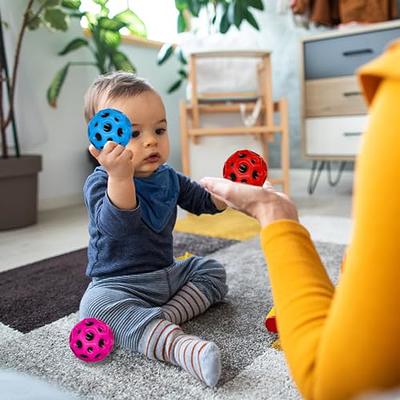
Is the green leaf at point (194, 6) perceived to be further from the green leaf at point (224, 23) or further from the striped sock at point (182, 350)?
the striped sock at point (182, 350)

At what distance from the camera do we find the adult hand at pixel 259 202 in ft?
1.49

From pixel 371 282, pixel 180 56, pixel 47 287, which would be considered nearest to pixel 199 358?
pixel 371 282

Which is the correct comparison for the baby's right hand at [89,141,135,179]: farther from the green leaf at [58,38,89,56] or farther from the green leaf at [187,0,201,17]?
the green leaf at [187,0,201,17]

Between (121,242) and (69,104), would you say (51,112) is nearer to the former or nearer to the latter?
(69,104)

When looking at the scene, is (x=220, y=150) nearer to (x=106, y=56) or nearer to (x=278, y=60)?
(x=106, y=56)

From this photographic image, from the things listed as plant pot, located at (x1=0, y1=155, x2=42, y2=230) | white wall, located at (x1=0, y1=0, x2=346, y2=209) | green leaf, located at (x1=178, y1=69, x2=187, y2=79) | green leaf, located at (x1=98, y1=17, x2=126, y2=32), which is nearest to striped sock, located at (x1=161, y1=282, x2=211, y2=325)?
plant pot, located at (x1=0, y1=155, x2=42, y2=230)

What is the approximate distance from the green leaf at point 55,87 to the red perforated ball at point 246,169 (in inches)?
63.3

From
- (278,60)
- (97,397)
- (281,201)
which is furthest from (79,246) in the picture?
(278,60)

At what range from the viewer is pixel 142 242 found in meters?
0.92

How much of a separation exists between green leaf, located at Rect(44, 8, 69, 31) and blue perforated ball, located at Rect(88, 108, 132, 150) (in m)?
1.40

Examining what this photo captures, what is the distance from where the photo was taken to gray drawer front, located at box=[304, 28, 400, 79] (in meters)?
2.07

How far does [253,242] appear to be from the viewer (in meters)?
1.49

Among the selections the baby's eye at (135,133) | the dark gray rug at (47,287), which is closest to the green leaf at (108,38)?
the dark gray rug at (47,287)

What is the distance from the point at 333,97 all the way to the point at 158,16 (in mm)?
1212
